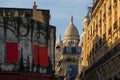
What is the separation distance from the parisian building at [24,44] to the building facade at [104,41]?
8.21m

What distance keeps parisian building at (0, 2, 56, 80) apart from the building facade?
8.21 m

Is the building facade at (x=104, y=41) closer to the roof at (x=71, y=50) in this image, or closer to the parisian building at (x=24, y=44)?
the parisian building at (x=24, y=44)

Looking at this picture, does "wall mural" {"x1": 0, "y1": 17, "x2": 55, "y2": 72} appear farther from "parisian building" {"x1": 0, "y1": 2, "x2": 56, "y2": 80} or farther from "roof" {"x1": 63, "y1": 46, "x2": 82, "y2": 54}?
"roof" {"x1": 63, "y1": 46, "x2": 82, "y2": 54}

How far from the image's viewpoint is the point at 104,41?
2894 inches

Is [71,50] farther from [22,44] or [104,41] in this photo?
[22,44]

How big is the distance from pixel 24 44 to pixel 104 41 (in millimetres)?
12931

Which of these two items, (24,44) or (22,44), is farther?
(24,44)

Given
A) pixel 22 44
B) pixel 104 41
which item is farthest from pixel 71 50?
pixel 22 44

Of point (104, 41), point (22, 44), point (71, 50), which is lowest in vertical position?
Answer: point (22, 44)

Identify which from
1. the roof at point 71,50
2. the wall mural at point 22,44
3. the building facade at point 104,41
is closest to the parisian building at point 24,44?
the wall mural at point 22,44

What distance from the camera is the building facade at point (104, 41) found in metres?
62.5

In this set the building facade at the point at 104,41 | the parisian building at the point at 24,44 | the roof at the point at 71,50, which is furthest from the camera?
the roof at the point at 71,50

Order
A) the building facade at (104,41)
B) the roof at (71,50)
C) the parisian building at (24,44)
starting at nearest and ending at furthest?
the building facade at (104,41) < the parisian building at (24,44) < the roof at (71,50)

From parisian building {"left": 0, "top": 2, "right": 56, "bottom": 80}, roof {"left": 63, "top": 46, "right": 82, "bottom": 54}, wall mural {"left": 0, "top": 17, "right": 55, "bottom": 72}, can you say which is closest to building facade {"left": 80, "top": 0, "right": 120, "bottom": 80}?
parisian building {"left": 0, "top": 2, "right": 56, "bottom": 80}
